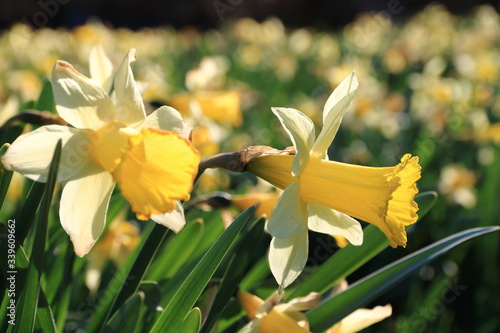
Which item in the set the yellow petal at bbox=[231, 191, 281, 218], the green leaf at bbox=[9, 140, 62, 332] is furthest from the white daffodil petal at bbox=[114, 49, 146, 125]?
the yellow petal at bbox=[231, 191, 281, 218]

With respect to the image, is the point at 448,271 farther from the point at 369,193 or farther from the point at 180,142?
the point at 180,142

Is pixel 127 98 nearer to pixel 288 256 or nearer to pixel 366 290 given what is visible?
pixel 288 256

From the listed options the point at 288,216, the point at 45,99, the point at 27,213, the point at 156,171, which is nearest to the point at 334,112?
the point at 288,216

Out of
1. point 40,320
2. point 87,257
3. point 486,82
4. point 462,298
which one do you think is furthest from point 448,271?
point 486,82

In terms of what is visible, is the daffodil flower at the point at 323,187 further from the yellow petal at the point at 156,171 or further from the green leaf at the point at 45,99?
the green leaf at the point at 45,99

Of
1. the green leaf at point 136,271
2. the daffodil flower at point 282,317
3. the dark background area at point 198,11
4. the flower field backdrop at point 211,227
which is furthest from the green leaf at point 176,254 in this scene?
the dark background area at point 198,11

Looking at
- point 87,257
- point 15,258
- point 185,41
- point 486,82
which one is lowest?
point 185,41

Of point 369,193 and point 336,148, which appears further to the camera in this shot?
point 336,148
